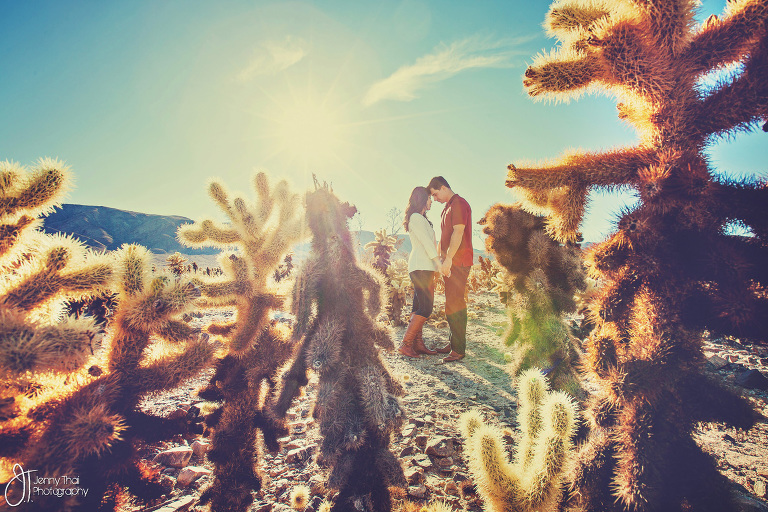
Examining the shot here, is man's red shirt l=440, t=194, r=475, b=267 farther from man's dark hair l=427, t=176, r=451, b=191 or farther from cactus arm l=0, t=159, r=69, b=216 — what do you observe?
cactus arm l=0, t=159, r=69, b=216

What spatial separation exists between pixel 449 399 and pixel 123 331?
9.73ft

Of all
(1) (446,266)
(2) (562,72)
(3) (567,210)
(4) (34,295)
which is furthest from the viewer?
(1) (446,266)

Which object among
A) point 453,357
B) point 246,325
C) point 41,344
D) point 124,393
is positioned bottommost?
point 453,357

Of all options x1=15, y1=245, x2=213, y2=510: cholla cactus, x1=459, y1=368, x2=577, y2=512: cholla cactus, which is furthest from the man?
x1=15, y1=245, x2=213, y2=510: cholla cactus

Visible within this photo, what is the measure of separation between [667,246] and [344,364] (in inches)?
81.2

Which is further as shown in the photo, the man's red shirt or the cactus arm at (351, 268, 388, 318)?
the man's red shirt

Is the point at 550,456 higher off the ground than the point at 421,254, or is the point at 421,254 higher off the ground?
the point at 421,254

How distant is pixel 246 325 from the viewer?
274 cm

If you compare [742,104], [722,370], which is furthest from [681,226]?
[722,370]

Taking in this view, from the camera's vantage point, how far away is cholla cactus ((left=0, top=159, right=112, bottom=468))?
116cm

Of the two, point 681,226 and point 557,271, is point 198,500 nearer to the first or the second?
point 681,226

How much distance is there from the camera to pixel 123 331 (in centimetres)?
160

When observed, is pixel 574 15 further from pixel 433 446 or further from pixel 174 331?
pixel 433 446

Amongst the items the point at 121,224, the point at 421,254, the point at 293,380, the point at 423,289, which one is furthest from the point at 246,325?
the point at 121,224
